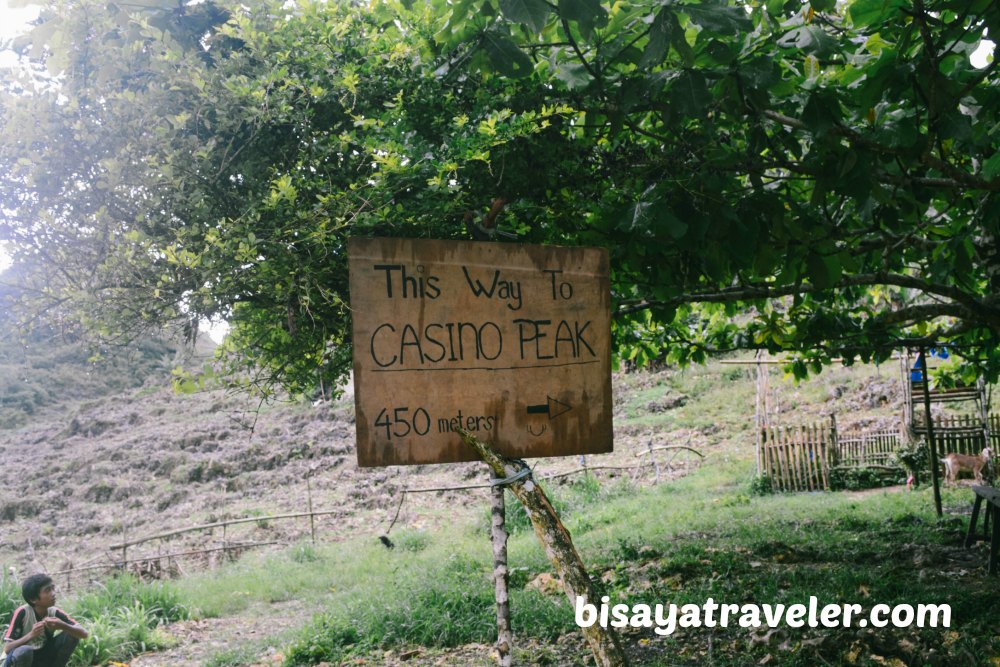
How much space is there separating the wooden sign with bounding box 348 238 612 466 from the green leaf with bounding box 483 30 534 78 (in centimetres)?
58

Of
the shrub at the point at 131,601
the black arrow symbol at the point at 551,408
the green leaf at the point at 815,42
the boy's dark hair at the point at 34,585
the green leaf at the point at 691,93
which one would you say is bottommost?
the shrub at the point at 131,601

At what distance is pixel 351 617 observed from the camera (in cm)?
621

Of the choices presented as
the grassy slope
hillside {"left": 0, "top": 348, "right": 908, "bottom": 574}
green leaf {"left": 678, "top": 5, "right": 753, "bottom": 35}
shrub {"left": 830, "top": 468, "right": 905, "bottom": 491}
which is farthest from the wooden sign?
shrub {"left": 830, "top": 468, "right": 905, "bottom": 491}

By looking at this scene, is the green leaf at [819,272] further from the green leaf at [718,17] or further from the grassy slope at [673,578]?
the grassy slope at [673,578]

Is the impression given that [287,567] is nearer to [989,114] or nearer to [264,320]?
[264,320]

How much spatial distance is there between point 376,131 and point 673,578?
4714mm

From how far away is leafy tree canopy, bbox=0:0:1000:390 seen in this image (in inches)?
94.2

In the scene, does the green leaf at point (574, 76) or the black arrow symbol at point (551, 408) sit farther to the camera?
the green leaf at point (574, 76)

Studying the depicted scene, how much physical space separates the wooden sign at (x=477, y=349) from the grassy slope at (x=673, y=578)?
2.54m

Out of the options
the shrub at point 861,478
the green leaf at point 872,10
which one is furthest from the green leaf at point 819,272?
the shrub at point 861,478

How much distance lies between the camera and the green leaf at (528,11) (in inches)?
73.9

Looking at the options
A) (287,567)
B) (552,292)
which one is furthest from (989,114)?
(287,567)

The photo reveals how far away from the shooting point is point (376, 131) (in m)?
2.56

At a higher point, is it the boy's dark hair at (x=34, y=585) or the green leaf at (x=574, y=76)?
the green leaf at (x=574, y=76)
